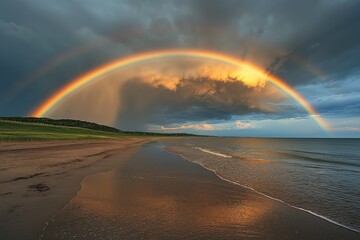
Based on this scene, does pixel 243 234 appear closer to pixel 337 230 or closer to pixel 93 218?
pixel 337 230

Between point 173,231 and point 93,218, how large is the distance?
2658 millimetres

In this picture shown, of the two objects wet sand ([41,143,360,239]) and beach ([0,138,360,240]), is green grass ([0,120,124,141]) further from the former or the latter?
wet sand ([41,143,360,239])

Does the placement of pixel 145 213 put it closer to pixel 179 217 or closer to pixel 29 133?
pixel 179 217

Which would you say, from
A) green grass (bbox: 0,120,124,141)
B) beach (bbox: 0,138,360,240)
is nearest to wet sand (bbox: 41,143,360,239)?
beach (bbox: 0,138,360,240)

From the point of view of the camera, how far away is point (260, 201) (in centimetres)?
1084

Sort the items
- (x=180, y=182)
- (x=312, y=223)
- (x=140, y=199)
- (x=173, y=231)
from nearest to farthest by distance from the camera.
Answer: (x=173, y=231), (x=312, y=223), (x=140, y=199), (x=180, y=182)

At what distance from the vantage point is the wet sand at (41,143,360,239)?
264 inches

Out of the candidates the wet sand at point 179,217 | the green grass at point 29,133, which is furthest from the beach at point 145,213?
the green grass at point 29,133

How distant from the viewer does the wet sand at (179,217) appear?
22.0ft

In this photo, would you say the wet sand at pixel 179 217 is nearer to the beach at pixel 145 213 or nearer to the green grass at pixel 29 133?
the beach at pixel 145 213

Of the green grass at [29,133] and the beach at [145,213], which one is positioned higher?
the green grass at [29,133]

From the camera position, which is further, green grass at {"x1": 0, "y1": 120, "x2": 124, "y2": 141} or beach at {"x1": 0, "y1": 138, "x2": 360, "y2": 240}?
green grass at {"x1": 0, "y1": 120, "x2": 124, "y2": 141}

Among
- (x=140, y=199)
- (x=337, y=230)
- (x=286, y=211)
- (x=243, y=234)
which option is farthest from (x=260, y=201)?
(x=140, y=199)

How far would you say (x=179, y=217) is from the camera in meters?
8.12
